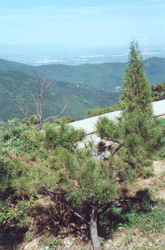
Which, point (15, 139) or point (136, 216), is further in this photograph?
point (15, 139)

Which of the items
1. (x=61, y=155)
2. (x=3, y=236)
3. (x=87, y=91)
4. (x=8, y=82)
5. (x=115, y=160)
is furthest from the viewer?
(x=87, y=91)

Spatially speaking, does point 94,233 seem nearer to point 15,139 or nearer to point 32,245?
point 32,245

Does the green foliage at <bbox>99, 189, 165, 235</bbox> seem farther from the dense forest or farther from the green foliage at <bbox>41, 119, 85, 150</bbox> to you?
the green foliage at <bbox>41, 119, 85, 150</bbox>

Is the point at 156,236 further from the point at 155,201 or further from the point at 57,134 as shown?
the point at 57,134

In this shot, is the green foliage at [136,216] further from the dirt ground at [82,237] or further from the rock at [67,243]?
the rock at [67,243]

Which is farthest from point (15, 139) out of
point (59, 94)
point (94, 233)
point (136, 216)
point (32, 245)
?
point (59, 94)

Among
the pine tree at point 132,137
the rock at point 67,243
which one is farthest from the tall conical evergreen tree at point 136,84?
the rock at point 67,243

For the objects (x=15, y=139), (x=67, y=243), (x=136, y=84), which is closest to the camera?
(x=67, y=243)

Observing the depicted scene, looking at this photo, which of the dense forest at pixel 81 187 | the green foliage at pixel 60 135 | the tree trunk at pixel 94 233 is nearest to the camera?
the dense forest at pixel 81 187

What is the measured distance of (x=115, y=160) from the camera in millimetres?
2996

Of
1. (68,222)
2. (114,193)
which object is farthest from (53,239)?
(114,193)

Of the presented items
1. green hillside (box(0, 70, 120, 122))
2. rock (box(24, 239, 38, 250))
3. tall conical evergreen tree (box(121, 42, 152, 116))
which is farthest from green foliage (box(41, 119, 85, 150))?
green hillside (box(0, 70, 120, 122))

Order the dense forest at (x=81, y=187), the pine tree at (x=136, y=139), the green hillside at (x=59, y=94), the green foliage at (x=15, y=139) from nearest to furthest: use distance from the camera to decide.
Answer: the dense forest at (x=81, y=187)
the pine tree at (x=136, y=139)
the green foliage at (x=15, y=139)
the green hillside at (x=59, y=94)

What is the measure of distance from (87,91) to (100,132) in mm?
163334
